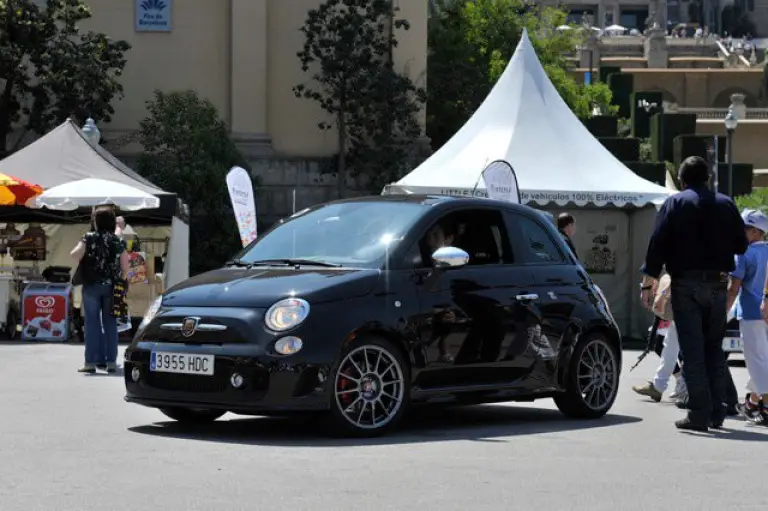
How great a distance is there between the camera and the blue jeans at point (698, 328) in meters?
12.0

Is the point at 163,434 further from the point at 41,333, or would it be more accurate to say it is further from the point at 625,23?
the point at 625,23

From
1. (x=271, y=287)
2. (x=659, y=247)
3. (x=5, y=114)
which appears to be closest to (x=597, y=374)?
(x=659, y=247)

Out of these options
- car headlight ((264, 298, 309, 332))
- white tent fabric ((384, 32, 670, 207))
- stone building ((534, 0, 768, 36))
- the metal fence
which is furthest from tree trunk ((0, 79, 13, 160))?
stone building ((534, 0, 768, 36))

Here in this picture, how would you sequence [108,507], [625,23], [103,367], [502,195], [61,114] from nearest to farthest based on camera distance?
[108,507] → [103,367] → [502,195] → [61,114] → [625,23]

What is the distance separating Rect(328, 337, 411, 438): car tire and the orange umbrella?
1431cm

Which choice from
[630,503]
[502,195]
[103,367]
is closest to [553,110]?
[502,195]

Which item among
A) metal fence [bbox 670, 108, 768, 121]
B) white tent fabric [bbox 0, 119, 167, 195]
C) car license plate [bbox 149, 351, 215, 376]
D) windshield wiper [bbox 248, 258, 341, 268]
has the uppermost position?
metal fence [bbox 670, 108, 768, 121]

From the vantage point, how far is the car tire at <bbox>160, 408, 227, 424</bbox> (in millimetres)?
11938

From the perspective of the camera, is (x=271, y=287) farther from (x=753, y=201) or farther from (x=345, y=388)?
(x=753, y=201)

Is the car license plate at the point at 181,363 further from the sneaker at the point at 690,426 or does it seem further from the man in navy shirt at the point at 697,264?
the sneaker at the point at 690,426

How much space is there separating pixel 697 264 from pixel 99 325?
7.31 metres

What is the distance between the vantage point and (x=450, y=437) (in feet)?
37.9

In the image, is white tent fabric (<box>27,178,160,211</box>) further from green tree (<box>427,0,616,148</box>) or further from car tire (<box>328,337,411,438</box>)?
green tree (<box>427,0,616,148</box>)

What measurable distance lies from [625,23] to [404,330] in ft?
594
